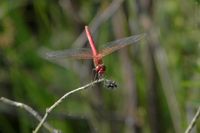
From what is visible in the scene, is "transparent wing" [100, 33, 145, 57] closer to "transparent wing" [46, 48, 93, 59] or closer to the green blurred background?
"transparent wing" [46, 48, 93, 59]

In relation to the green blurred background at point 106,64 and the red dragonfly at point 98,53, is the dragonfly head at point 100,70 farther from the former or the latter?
the green blurred background at point 106,64

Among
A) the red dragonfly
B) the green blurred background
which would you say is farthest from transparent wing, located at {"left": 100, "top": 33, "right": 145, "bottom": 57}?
the green blurred background

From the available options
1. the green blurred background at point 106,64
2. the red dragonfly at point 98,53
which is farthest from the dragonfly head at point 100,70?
the green blurred background at point 106,64

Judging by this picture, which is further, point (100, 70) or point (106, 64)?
point (106, 64)

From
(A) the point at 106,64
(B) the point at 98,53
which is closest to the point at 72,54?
(B) the point at 98,53

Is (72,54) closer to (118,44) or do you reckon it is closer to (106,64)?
(118,44)

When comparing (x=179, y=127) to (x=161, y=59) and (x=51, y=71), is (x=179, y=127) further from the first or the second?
(x=51, y=71)

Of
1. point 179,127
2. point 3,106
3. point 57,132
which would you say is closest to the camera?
point 57,132

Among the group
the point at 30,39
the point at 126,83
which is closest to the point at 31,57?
the point at 30,39
